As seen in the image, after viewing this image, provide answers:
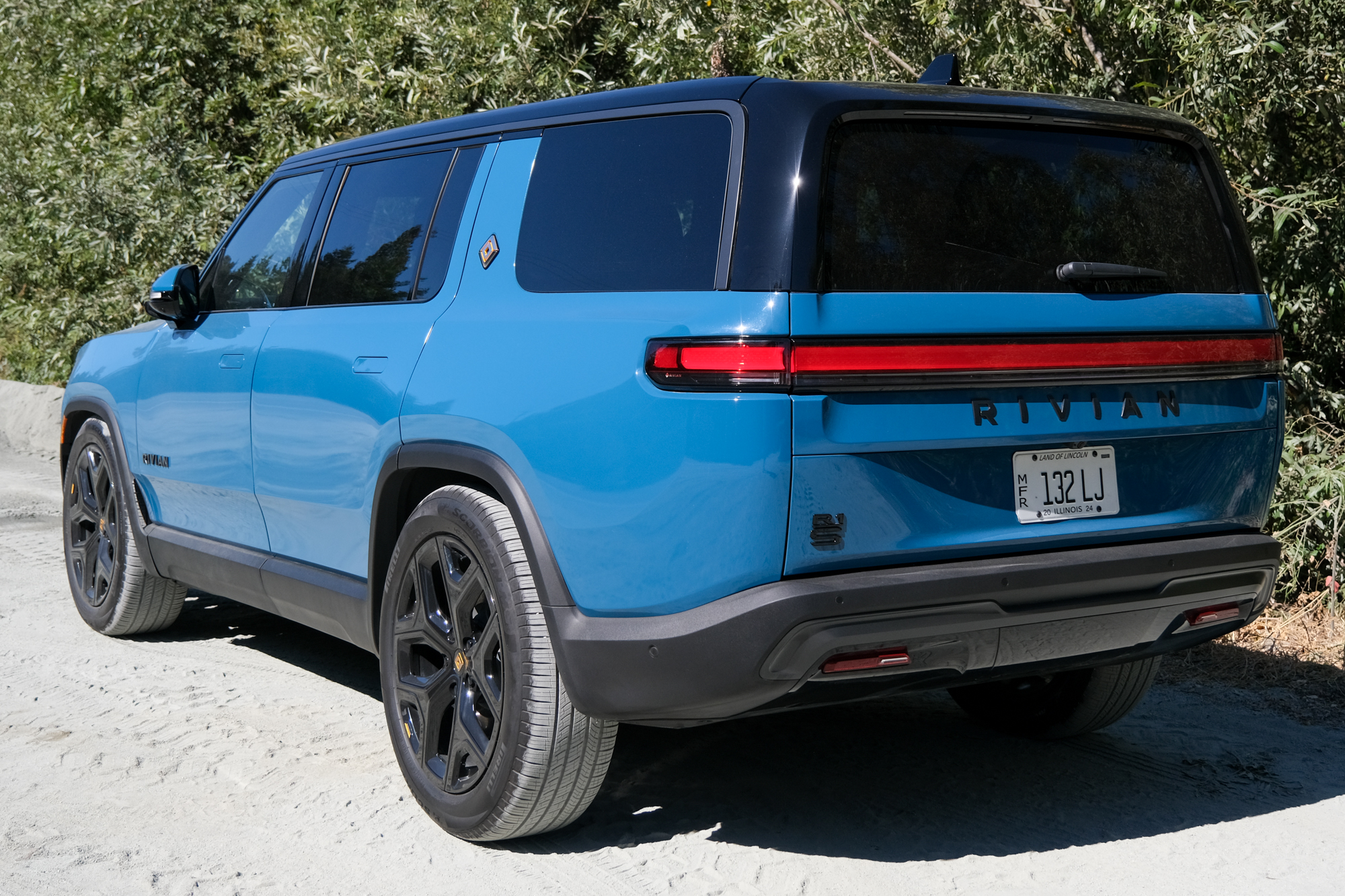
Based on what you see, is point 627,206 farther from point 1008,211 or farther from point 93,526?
point 93,526

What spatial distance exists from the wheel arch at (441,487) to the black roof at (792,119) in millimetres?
770

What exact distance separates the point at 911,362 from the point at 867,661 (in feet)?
2.12

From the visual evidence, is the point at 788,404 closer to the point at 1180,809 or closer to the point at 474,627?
the point at 474,627

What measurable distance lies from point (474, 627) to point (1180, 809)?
199cm

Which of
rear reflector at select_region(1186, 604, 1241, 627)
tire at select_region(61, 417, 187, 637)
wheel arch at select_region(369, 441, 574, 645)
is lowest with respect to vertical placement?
tire at select_region(61, 417, 187, 637)

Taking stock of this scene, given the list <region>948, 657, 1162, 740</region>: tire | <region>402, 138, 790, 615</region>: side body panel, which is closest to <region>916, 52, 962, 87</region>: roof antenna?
<region>402, 138, 790, 615</region>: side body panel

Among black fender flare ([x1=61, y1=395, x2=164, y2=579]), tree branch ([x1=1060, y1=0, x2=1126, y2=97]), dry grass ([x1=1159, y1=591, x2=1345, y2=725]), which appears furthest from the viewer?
tree branch ([x1=1060, y1=0, x2=1126, y2=97])

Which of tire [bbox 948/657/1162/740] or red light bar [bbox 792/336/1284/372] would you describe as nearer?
red light bar [bbox 792/336/1284/372]

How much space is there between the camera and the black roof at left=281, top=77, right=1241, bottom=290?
2.84 meters

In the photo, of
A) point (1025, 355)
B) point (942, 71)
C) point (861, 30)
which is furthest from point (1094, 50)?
point (1025, 355)

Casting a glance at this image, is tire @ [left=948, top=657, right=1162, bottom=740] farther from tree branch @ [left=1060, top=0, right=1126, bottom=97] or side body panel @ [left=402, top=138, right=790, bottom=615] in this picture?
tree branch @ [left=1060, top=0, right=1126, bottom=97]

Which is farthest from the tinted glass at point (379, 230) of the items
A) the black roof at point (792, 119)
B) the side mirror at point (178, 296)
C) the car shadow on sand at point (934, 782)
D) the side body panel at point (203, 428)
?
the car shadow on sand at point (934, 782)

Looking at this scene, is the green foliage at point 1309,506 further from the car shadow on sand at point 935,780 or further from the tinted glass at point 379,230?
the tinted glass at point 379,230

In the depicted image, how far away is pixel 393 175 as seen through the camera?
13.6 feet
